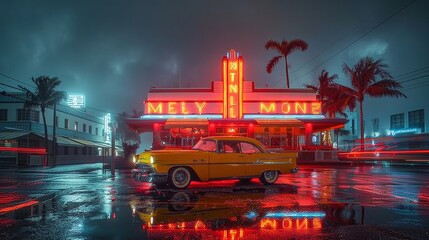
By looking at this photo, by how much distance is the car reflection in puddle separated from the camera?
6.23 metres

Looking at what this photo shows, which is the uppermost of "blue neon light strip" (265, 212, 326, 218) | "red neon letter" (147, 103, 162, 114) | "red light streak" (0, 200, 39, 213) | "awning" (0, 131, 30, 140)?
"red neon letter" (147, 103, 162, 114)

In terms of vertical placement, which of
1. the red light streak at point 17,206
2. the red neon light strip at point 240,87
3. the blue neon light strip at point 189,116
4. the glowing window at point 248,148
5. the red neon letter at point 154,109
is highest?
the red neon light strip at point 240,87

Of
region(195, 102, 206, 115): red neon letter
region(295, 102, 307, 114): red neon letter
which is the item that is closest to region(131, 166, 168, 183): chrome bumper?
region(195, 102, 206, 115): red neon letter

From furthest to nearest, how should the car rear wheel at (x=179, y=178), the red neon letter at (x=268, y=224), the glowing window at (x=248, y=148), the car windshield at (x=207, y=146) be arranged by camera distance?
the glowing window at (x=248, y=148)
the car windshield at (x=207, y=146)
the car rear wheel at (x=179, y=178)
the red neon letter at (x=268, y=224)

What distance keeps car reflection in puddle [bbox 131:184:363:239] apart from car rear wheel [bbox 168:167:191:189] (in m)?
1.51

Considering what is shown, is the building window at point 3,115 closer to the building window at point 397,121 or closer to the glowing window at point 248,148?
the glowing window at point 248,148

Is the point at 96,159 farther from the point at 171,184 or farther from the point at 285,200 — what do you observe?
the point at 285,200

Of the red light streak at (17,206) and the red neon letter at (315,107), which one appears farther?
the red neon letter at (315,107)

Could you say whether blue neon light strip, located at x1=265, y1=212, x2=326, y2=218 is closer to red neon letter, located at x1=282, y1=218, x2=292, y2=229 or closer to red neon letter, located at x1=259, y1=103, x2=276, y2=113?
red neon letter, located at x1=282, y1=218, x2=292, y2=229

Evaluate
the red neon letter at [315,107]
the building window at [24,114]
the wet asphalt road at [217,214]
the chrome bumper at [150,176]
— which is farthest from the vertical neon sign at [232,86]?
the wet asphalt road at [217,214]

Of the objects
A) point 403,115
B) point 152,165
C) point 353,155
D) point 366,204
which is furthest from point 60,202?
point 403,115

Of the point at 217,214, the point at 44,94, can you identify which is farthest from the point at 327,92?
the point at 217,214

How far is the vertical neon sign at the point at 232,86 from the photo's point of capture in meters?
33.4

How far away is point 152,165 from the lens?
39.6ft
